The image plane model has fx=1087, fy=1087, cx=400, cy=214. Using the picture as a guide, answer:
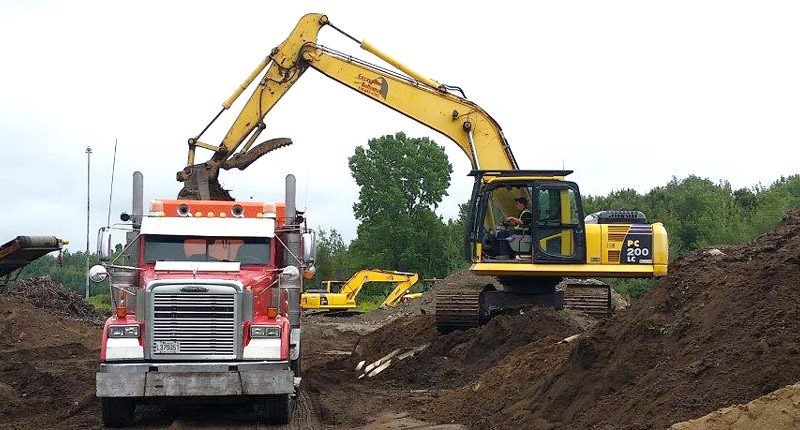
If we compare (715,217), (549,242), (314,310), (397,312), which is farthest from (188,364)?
(715,217)

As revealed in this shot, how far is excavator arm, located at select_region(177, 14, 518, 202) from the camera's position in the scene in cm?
2297

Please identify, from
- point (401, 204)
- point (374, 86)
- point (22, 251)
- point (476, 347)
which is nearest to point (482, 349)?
point (476, 347)

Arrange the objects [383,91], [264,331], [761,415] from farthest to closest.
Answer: [383,91] < [264,331] < [761,415]

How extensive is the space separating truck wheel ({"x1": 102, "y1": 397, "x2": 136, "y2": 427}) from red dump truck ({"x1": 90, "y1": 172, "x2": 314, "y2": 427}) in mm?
12

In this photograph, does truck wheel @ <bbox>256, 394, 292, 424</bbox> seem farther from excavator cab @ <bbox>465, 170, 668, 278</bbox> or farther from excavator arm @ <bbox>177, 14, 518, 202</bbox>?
excavator arm @ <bbox>177, 14, 518, 202</bbox>

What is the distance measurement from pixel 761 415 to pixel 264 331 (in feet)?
22.6

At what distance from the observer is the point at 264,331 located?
537 inches

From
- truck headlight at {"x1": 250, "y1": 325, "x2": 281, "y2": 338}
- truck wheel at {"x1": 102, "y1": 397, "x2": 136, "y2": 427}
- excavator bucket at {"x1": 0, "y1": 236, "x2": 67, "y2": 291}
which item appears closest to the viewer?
truck wheel at {"x1": 102, "y1": 397, "x2": 136, "y2": 427}

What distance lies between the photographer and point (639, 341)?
40.5 ft

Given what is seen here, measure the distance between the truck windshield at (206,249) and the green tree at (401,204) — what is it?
218 feet

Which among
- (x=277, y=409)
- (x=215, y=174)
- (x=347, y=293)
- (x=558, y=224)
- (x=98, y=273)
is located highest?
(x=215, y=174)

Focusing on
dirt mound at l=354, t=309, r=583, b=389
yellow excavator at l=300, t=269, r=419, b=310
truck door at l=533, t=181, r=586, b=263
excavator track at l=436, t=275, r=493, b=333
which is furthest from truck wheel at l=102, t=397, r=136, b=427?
yellow excavator at l=300, t=269, r=419, b=310

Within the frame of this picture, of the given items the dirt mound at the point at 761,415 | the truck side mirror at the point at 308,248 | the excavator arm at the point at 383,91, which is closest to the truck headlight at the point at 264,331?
the truck side mirror at the point at 308,248

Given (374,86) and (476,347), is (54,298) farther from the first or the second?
(476,347)
